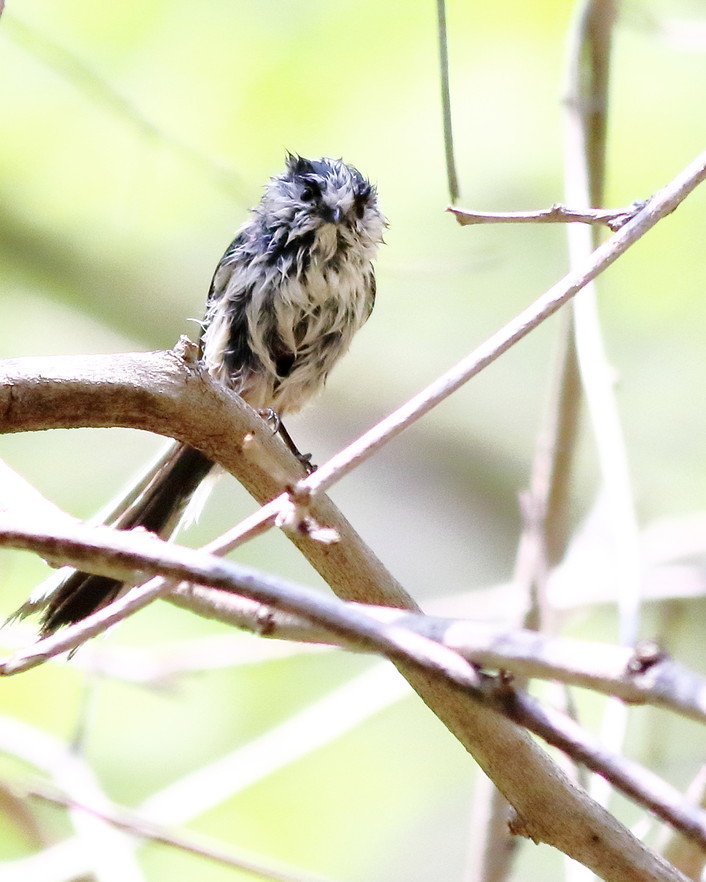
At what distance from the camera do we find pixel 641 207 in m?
1.15

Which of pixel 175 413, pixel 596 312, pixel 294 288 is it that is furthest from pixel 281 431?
pixel 175 413

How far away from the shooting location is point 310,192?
7.61 ft

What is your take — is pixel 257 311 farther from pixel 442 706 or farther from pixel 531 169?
pixel 531 169

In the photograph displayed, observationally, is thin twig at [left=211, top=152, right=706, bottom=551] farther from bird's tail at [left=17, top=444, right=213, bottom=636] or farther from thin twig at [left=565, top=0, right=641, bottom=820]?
bird's tail at [left=17, top=444, right=213, bottom=636]

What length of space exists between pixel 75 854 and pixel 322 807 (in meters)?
1.53

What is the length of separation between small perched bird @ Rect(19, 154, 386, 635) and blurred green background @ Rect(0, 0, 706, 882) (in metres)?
0.85

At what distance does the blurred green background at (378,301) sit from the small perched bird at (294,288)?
0.85 meters

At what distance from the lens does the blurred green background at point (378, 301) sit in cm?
338

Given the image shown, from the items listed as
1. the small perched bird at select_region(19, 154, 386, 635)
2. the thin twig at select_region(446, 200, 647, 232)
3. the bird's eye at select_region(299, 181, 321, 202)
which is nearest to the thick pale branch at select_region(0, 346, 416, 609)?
the thin twig at select_region(446, 200, 647, 232)

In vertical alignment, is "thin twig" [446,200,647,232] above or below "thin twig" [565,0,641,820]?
below

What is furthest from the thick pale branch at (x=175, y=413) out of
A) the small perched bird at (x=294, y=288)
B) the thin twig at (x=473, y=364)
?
the small perched bird at (x=294, y=288)

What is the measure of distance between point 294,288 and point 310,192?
0.26 metres

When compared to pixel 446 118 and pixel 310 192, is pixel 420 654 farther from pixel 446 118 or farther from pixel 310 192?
pixel 310 192

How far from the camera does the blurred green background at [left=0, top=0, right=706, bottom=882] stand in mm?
3375
